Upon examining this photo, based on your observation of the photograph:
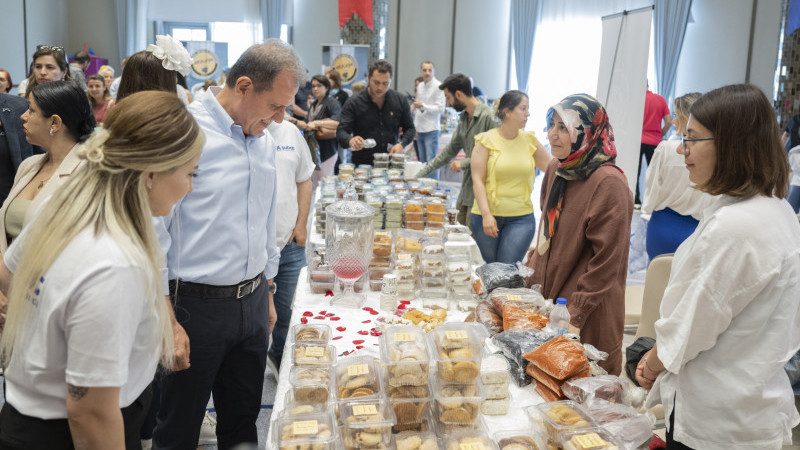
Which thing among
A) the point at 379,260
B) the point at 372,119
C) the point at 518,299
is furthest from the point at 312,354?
the point at 372,119

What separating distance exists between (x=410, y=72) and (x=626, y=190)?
1088 cm

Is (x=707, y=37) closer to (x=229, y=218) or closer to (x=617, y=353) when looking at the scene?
(x=617, y=353)

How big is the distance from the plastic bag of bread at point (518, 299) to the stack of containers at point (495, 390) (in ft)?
1.73

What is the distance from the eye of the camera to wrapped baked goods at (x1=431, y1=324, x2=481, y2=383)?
64.1 inches

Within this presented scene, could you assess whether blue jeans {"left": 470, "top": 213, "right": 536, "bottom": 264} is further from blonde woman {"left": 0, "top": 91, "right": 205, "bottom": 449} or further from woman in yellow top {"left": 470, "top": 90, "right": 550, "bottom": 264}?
blonde woman {"left": 0, "top": 91, "right": 205, "bottom": 449}

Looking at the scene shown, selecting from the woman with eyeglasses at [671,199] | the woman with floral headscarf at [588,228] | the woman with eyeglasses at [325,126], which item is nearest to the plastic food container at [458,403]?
the woman with floral headscarf at [588,228]

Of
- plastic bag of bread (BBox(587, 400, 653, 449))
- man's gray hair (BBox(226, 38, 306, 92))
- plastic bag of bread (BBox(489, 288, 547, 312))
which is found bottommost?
plastic bag of bread (BBox(587, 400, 653, 449))

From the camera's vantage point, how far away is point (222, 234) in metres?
2.01

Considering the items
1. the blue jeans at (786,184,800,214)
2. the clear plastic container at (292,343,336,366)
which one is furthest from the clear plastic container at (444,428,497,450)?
the blue jeans at (786,184,800,214)

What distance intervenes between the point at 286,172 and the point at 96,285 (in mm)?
1964

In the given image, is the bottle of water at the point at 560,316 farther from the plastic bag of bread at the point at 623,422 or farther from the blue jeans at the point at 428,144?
the blue jeans at the point at 428,144

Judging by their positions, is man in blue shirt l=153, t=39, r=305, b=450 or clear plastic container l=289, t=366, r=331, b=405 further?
man in blue shirt l=153, t=39, r=305, b=450

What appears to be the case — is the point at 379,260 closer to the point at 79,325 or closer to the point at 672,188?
the point at 79,325

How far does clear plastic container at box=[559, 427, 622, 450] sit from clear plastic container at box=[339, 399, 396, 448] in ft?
1.35
